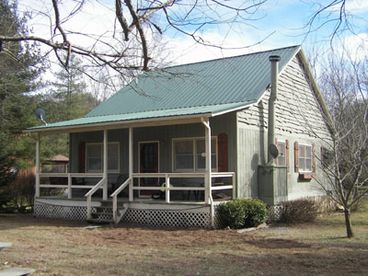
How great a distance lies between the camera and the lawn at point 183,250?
8.45 meters

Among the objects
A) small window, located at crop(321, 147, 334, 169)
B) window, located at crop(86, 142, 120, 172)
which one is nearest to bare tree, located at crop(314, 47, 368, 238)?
small window, located at crop(321, 147, 334, 169)

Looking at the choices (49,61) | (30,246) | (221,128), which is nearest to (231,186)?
(221,128)

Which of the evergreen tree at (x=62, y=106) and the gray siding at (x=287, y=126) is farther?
the evergreen tree at (x=62, y=106)

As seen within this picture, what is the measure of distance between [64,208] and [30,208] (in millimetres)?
4171

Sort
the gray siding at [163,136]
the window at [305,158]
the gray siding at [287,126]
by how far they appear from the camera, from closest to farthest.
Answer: the gray siding at [163,136]
the gray siding at [287,126]
the window at [305,158]

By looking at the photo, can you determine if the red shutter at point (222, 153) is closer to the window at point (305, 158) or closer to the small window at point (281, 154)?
the small window at point (281, 154)

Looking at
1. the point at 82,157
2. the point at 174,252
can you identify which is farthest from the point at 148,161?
the point at 174,252

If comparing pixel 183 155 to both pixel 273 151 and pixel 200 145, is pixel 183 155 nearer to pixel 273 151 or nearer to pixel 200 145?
pixel 200 145

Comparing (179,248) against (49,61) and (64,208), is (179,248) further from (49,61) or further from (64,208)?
(64,208)

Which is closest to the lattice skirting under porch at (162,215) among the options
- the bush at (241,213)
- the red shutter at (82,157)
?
the bush at (241,213)

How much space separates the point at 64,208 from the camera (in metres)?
17.9

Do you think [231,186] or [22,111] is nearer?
[231,186]

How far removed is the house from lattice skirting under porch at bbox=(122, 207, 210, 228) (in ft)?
0.10

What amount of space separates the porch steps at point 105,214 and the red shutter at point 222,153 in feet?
11.0
